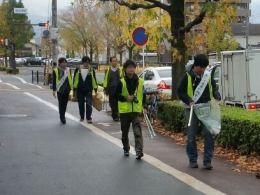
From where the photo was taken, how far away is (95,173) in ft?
27.9

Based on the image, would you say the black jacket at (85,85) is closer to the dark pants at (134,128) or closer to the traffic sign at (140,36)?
the traffic sign at (140,36)

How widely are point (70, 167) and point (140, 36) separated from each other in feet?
28.8

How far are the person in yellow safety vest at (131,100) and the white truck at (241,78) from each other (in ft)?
22.2

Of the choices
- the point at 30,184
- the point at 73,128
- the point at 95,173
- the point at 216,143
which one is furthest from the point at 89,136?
the point at 30,184

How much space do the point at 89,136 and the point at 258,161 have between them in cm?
454

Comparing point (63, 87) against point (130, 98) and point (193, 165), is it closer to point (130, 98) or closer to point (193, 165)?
point (130, 98)

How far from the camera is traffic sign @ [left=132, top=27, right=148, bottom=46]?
669 inches

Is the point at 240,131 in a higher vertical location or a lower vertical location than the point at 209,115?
lower

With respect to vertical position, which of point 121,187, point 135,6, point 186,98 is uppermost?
point 135,6

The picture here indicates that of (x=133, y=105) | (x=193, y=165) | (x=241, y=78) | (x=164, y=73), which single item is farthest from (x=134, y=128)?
(x=164, y=73)

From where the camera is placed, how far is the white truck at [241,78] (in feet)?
54.2

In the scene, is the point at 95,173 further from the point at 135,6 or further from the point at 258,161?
the point at 135,6

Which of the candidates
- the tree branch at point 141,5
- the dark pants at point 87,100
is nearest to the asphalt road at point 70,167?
the dark pants at point 87,100

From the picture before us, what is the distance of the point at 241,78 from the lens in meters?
17.0
